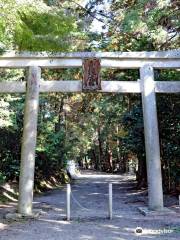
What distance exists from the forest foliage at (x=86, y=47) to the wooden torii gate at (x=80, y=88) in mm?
917

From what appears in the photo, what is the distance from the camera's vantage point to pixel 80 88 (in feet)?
38.5

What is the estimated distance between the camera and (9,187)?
16031 millimetres

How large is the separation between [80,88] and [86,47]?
483 centimetres

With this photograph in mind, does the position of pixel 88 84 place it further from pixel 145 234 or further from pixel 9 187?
pixel 9 187

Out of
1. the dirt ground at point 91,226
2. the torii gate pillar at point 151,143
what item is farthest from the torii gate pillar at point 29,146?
the torii gate pillar at point 151,143

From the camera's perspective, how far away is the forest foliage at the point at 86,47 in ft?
23.9

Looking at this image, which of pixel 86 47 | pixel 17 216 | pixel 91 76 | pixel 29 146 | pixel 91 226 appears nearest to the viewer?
pixel 91 226

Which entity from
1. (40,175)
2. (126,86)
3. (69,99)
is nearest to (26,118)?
(126,86)

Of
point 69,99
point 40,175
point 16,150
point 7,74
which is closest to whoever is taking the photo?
point 7,74

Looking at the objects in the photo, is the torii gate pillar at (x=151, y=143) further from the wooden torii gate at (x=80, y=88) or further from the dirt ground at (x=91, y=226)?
the dirt ground at (x=91, y=226)

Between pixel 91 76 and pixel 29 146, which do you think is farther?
pixel 91 76

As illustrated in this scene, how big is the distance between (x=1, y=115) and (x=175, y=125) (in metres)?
6.62

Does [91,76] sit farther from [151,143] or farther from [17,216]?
[17,216]

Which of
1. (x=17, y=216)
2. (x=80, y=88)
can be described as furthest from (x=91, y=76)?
(x=17, y=216)
